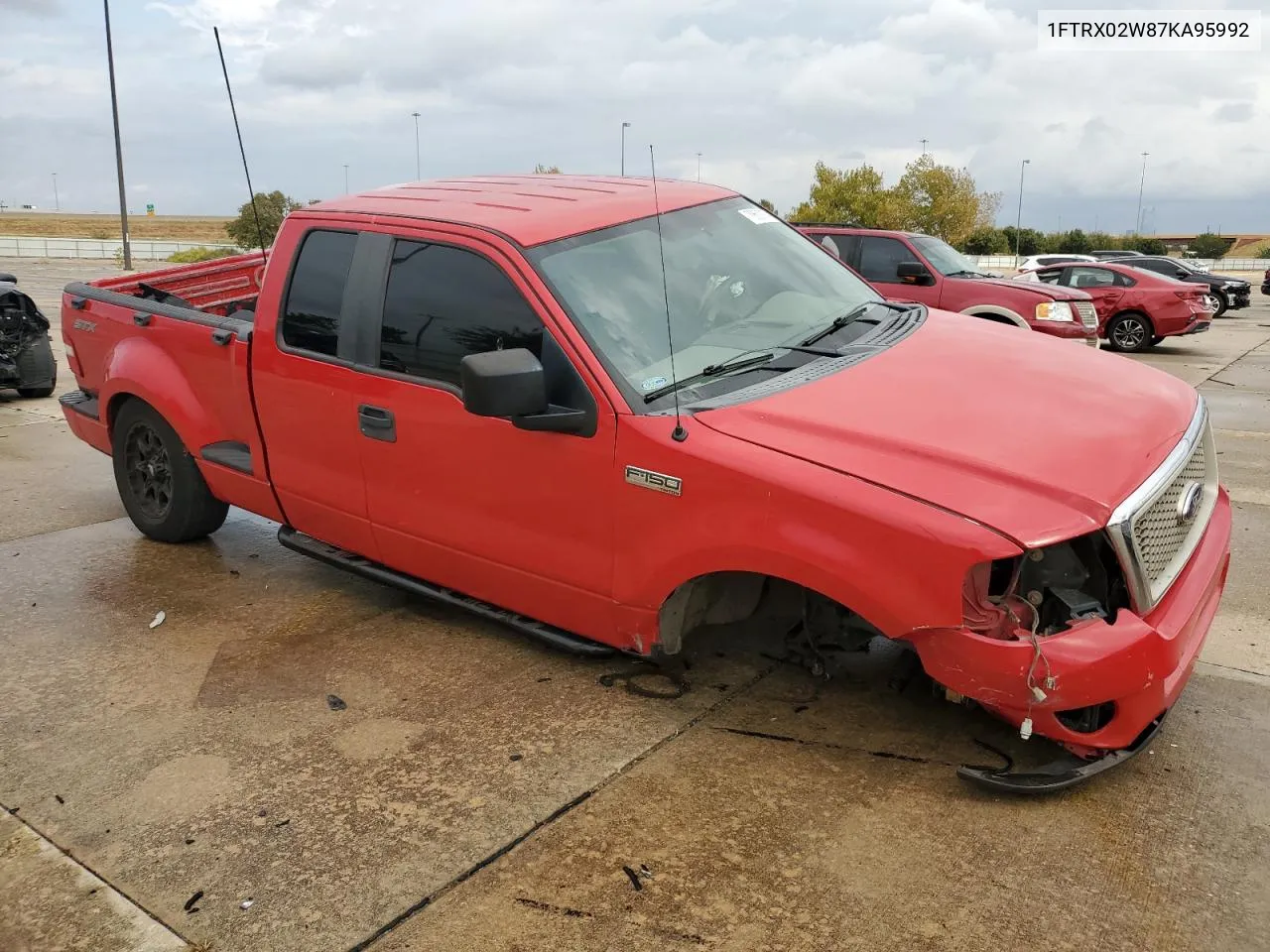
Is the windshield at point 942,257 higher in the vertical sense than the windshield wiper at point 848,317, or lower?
lower

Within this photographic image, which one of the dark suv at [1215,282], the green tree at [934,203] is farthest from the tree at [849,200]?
the dark suv at [1215,282]

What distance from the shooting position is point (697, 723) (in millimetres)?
3711

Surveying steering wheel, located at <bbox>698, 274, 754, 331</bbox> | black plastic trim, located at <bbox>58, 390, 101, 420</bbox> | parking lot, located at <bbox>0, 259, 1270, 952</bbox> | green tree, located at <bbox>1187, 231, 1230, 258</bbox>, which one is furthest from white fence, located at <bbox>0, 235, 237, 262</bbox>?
green tree, located at <bbox>1187, 231, 1230, 258</bbox>

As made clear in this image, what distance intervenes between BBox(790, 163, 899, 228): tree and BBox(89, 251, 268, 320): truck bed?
45.5 metres

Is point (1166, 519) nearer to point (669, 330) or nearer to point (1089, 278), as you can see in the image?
point (669, 330)

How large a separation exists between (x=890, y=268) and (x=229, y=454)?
8.99m

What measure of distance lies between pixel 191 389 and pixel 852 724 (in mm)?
3481

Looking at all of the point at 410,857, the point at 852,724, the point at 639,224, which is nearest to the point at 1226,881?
the point at 852,724

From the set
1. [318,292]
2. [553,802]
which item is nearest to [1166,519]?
[553,802]

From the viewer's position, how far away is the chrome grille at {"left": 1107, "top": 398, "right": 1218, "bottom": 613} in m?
2.95

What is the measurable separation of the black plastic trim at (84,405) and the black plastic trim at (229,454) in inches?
40.9

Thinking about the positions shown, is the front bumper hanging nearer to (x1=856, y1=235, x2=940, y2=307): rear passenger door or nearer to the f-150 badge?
the f-150 badge

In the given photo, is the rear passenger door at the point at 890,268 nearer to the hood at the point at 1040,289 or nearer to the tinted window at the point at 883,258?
the tinted window at the point at 883,258

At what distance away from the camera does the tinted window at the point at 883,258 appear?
12.3 m
